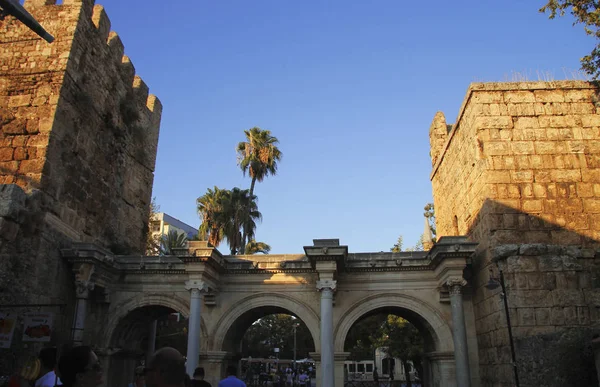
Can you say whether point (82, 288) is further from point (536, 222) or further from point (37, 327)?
point (536, 222)

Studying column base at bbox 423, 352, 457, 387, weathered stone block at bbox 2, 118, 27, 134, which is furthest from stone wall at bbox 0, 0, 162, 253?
column base at bbox 423, 352, 457, 387

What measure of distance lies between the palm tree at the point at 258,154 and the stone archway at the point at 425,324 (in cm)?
1629

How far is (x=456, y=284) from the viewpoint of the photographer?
12273mm

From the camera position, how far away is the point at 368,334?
2947 cm

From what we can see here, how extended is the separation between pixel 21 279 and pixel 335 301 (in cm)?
828

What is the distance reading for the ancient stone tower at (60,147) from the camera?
1223cm

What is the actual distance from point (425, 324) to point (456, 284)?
7.10 feet

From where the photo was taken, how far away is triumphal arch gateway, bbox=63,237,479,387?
1259 centimetres

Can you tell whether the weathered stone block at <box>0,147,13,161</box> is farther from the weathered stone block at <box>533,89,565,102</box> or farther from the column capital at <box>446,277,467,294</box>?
the weathered stone block at <box>533,89,565,102</box>

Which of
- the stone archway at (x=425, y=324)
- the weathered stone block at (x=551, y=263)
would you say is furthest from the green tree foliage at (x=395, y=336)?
the weathered stone block at (x=551, y=263)

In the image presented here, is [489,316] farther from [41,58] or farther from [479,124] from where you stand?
[41,58]

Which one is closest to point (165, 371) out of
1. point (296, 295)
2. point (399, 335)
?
point (296, 295)

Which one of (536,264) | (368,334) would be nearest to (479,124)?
(536,264)

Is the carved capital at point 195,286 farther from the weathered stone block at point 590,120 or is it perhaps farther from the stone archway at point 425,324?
the weathered stone block at point 590,120
